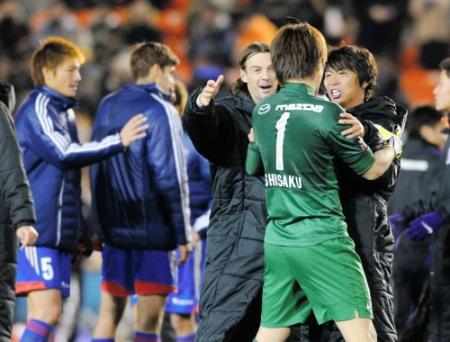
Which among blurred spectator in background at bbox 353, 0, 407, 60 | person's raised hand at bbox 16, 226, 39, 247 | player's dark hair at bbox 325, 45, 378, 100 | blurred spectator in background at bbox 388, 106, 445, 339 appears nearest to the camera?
player's dark hair at bbox 325, 45, 378, 100

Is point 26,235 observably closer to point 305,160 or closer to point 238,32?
point 305,160

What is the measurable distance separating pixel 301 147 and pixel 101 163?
8.65 ft

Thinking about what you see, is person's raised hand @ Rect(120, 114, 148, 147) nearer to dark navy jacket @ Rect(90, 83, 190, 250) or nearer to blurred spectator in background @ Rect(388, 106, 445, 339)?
dark navy jacket @ Rect(90, 83, 190, 250)

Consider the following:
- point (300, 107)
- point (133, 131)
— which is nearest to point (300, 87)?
point (300, 107)

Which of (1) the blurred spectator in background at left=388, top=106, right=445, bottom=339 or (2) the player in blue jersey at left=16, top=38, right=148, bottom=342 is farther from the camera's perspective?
(1) the blurred spectator in background at left=388, top=106, right=445, bottom=339

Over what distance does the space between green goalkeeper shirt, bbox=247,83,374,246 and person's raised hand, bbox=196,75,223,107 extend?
1.21 feet

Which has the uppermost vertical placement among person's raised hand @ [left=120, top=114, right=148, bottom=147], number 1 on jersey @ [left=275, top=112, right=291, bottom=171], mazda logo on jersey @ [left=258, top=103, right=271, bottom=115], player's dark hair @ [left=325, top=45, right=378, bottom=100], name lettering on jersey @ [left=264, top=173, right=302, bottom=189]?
player's dark hair @ [left=325, top=45, right=378, bottom=100]

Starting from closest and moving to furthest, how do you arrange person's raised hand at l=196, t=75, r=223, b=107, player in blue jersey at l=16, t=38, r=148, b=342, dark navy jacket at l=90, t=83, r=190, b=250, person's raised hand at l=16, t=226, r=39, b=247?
person's raised hand at l=196, t=75, r=223, b=107
person's raised hand at l=16, t=226, r=39, b=247
player in blue jersey at l=16, t=38, r=148, b=342
dark navy jacket at l=90, t=83, r=190, b=250

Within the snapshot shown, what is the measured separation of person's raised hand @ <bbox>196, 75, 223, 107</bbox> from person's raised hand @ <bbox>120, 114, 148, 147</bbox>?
1467 mm

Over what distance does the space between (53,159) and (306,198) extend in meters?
2.34

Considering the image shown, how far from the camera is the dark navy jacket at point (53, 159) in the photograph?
7242mm

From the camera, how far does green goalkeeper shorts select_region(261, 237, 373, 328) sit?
17.6ft

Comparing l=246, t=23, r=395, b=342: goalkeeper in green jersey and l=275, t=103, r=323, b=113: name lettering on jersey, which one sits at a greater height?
l=275, t=103, r=323, b=113: name lettering on jersey

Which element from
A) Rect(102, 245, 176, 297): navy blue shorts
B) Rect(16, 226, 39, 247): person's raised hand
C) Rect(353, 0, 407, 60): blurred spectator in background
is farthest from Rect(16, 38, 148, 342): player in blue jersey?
Rect(353, 0, 407, 60): blurred spectator in background
